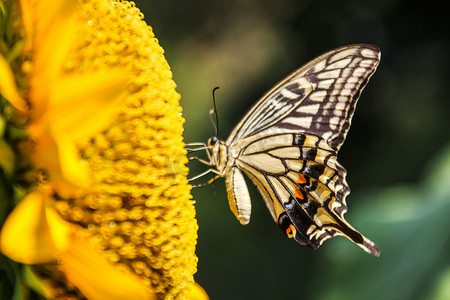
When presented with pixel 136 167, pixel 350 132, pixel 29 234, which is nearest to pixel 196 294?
pixel 136 167

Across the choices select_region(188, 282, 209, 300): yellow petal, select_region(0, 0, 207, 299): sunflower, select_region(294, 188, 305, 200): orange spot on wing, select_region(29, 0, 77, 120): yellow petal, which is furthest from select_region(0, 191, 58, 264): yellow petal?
select_region(294, 188, 305, 200): orange spot on wing

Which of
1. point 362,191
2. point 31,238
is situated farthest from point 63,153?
point 362,191

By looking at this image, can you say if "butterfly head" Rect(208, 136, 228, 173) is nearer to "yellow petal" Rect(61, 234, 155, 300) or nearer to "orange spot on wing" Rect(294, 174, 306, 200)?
"orange spot on wing" Rect(294, 174, 306, 200)

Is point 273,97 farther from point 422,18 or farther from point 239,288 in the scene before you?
point 422,18

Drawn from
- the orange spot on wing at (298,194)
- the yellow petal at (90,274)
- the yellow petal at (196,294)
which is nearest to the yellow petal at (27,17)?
the yellow petal at (90,274)

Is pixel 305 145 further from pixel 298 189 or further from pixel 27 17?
pixel 27 17

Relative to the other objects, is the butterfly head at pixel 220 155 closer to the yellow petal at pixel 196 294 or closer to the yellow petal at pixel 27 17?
the yellow petal at pixel 196 294
